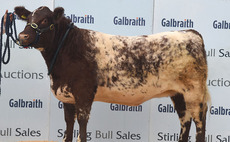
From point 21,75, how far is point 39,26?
5.45ft

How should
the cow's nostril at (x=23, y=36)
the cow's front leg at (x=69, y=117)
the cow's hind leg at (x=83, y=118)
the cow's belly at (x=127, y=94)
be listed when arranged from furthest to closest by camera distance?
the cow's front leg at (x=69, y=117)
the cow's belly at (x=127, y=94)
the cow's hind leg at (x=83, y=118)
the cow's nostril at (x=23, y=36)

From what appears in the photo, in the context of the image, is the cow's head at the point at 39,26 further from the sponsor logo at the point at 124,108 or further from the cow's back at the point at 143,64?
the sponsor logo at the point at 124,108

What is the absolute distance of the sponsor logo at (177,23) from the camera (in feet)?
17.2

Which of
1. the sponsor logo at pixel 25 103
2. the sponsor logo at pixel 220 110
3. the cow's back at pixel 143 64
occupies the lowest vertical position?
the sponsor logo at pixel 220 110

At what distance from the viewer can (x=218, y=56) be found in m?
5.22

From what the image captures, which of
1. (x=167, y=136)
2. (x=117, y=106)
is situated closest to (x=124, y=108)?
(x=117, y=106)

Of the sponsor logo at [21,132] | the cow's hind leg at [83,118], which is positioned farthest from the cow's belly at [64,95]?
the sponsor logo at [21,132]

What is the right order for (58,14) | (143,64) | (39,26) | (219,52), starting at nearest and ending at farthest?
(39,26)
(58,14)
(143,64)
(219,52)

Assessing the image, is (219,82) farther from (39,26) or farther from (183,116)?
(39,26)

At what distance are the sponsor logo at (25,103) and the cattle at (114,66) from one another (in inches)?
48.0

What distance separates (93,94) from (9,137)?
82.7 inches

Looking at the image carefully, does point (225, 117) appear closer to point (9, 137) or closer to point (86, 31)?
point (86, 31)

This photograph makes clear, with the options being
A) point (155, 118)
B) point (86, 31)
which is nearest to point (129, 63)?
point (86, 31)

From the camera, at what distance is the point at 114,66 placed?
13.2ft
